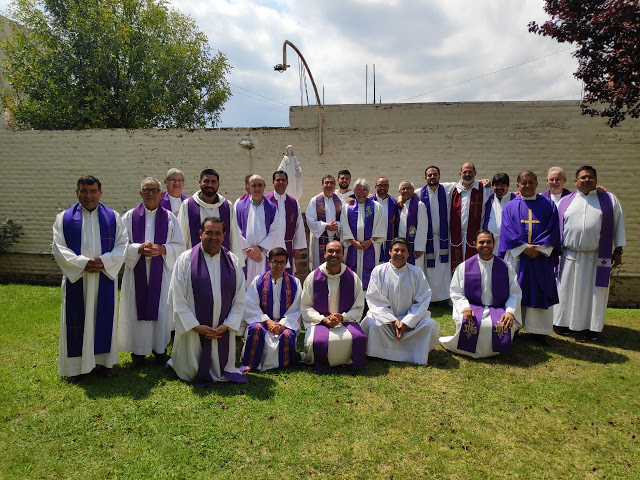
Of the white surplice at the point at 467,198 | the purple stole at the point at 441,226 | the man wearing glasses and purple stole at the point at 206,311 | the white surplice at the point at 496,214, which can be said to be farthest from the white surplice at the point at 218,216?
the white surplice at the point at 496,214

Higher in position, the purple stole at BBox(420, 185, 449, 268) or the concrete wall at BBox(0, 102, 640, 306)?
the concrete wall at BBox(0, 102, 640, 306)

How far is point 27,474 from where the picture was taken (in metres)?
2.82

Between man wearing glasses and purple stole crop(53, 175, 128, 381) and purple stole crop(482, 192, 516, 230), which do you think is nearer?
man wearing glasses and purple stole crop(53, 175, 128, 381)

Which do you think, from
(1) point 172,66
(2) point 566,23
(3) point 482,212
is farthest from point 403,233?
(1) point 172,66

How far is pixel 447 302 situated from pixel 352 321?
3.55m

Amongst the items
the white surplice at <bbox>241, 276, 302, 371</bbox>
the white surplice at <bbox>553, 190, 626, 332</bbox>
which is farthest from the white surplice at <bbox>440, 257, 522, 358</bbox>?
the white surplice at <bbox>241, 276, 302, 371</bbox>

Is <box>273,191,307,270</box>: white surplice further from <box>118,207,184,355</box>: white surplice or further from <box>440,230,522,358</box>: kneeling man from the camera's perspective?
<box>440,230,522,358</box>: kneeling man

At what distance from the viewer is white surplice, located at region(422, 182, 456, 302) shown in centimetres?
740

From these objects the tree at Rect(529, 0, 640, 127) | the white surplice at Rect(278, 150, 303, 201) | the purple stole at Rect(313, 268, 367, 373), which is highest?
the tree at Rect(529, 0, 640, 127)

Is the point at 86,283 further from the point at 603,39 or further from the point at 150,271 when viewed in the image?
the point at 603,39

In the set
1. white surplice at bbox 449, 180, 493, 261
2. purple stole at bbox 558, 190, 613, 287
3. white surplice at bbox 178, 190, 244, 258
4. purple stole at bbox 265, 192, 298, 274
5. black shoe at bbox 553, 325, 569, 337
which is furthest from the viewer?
white surplice at bbox 449, 180, 493, 261

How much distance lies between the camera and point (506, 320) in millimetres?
4785

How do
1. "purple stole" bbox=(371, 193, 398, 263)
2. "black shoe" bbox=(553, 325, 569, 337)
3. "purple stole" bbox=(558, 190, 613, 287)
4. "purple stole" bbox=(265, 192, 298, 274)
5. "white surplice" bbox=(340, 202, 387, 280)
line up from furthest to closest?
1. "purple stole" bbox=(371, 193, 398, 263)
2. "white surplice" bbox=(340, 202, 387, 280)
3. "purple stole" bbox=(265, 192, 298, 274)
4. "black shoe" bbox=(553, 325, 569, 337)
5. "purple stole" bbox=(558, 190, 613, 287)

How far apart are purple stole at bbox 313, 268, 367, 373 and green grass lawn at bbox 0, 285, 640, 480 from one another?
171 mm
